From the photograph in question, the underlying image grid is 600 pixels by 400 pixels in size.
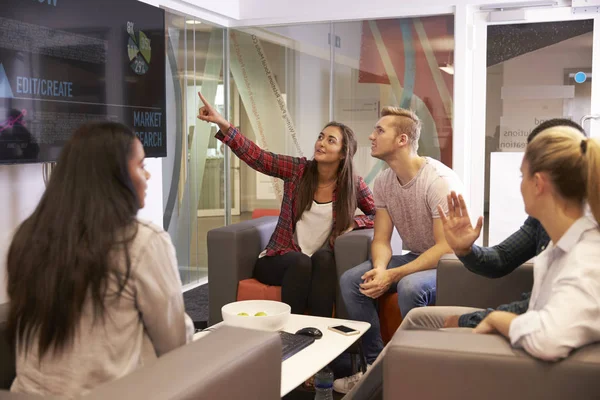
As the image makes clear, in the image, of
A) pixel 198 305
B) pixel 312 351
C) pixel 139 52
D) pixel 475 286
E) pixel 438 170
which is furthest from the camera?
pixel 198 305

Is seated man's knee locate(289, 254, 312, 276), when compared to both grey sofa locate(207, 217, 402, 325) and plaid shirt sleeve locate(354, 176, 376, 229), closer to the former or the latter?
grey sofa locate(207, 217, 402, 325)

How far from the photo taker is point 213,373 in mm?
1391

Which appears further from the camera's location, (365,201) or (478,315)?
(365,201)

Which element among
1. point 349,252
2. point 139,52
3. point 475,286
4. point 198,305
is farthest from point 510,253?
point 198,305

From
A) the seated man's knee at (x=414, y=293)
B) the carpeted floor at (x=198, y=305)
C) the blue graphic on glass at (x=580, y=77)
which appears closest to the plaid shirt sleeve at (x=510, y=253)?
the seated man's knee at (x=414, y=293)

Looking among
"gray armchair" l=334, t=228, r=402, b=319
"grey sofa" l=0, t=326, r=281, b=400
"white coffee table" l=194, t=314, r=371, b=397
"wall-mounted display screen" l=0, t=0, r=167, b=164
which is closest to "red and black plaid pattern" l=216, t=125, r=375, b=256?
"gray armchair" l=334, t=228, r=402, b=319

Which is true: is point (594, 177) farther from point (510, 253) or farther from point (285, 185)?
point (285, 185)

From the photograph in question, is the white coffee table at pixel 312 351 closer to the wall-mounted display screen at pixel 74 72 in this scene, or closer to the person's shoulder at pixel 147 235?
the person's shoulder at pixel 147 235

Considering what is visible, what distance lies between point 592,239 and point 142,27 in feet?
10.5

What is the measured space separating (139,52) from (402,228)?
6.30 ft

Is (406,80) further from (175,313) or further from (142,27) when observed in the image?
(175,313)

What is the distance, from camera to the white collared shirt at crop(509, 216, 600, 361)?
1.47 meters

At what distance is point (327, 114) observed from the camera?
5.76 meters

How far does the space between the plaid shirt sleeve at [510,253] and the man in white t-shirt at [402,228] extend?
0.62m
